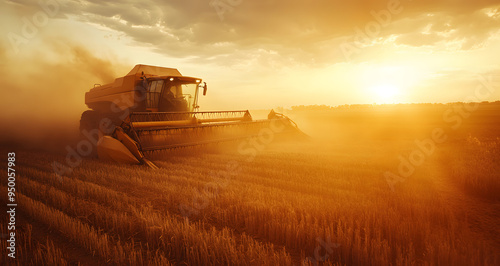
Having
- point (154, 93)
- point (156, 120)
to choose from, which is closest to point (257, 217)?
point (156, 120)

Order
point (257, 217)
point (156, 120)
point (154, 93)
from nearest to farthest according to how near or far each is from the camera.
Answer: point (257, 217), point (156, 120), point (154, 93)

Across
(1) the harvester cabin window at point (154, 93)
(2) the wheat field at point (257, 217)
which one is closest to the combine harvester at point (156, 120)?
(1) the harvester cabin window at point (154, 93)

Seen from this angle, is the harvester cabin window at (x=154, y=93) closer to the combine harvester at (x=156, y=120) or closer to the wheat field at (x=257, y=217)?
the combine harvester at (x=156, y=120)

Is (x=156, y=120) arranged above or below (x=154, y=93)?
below

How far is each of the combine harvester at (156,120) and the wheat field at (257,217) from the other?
3.58 ft

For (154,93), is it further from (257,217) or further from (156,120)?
(257,217)

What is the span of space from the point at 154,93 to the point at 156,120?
1594 mm

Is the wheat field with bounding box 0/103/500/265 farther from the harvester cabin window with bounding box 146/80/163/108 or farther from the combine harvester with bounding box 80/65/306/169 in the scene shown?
the harvester cabin window with bounding box 146/80/163/108

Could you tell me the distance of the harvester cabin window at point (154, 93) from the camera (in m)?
10.0

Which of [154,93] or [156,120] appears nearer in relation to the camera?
[156,120]

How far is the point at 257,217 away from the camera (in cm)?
324

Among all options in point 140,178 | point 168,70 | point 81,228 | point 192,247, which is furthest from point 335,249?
point 168,70

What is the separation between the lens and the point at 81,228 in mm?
2920

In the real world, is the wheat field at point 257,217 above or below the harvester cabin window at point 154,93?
below
